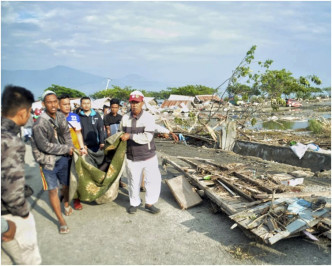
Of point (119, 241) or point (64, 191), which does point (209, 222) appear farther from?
point (64, 191)

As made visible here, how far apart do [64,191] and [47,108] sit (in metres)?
1.47

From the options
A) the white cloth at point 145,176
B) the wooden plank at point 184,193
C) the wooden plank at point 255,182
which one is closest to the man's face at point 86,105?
the white cloth at point 145,176

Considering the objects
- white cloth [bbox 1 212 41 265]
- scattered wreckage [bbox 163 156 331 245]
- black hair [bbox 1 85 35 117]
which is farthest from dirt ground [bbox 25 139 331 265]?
black hair [bbox 1 85 35 117]

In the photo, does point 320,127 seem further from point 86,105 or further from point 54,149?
point 54,149

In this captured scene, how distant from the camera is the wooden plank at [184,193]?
5.02 m

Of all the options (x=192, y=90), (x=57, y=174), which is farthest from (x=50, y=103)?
(x=192, y=90)

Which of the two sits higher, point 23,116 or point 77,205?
point 23,116

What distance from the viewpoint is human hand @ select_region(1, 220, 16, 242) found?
7.17ft

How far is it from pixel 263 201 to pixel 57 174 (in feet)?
10.3

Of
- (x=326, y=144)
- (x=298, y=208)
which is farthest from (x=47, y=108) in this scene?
(x=326, y=144)

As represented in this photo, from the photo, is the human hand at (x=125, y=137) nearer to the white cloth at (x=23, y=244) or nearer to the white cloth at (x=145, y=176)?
the white cloth at (x=145, y=176)

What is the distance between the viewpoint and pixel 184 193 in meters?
5.24

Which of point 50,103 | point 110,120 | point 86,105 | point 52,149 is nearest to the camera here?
point 52,149

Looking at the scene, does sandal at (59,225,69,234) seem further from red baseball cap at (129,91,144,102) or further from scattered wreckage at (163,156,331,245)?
red baseball cap at (129,91,144,102)
